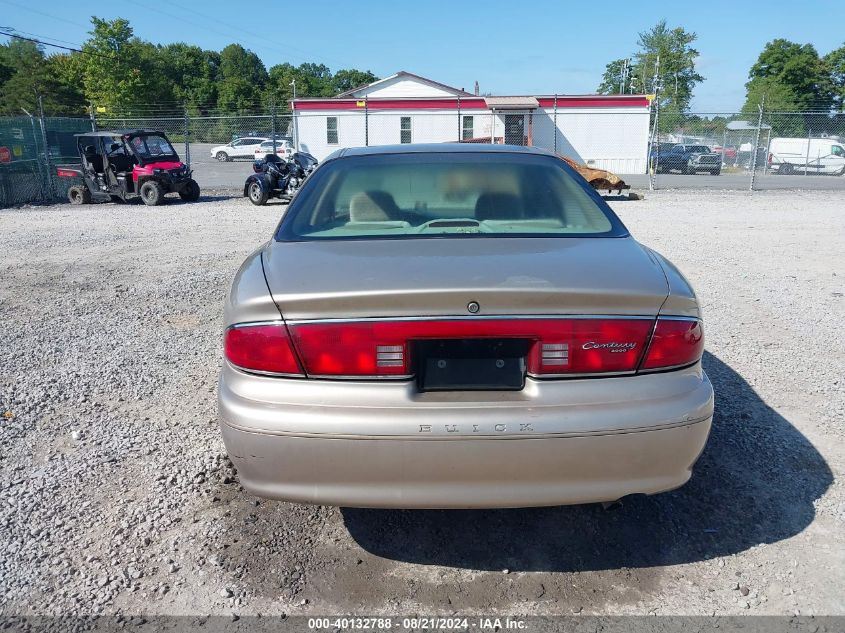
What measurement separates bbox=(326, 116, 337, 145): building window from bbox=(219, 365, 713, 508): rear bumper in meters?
34.2

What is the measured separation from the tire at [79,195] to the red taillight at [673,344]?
1839 centimetres

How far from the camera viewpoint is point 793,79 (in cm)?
6794

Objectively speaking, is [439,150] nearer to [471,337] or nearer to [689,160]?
→ [471,337]

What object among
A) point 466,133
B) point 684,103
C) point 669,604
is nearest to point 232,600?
point 669,604

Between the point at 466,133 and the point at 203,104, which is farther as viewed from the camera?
the point at 203,104

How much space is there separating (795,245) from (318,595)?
32.8ft

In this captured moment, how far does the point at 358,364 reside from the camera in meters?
2.27

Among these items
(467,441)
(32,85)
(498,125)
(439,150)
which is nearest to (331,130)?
(498,125)

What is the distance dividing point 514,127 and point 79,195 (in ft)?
73.8

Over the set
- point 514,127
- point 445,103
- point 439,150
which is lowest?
point 439,150

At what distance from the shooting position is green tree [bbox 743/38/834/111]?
64.3 meters

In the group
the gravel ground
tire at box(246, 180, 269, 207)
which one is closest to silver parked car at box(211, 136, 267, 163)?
tire at box(246, 180, 269, 207)

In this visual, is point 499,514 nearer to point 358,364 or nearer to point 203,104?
point 358,364

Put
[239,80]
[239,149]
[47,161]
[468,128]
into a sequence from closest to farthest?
[47,161]
[468,128]
[239,149]
[239,80]
